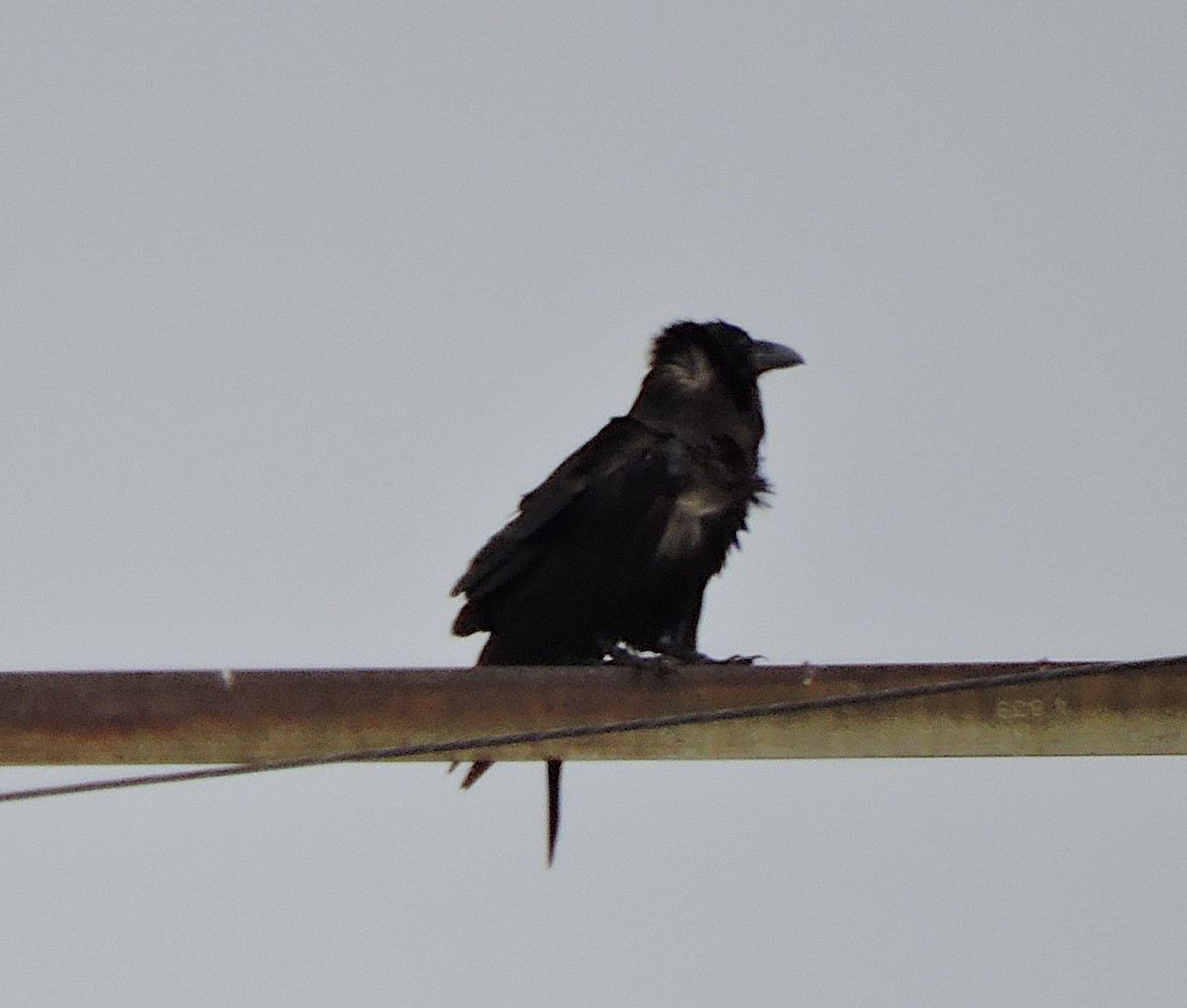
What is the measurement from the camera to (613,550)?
5723 millimetres

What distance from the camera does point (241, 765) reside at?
9.98 feet

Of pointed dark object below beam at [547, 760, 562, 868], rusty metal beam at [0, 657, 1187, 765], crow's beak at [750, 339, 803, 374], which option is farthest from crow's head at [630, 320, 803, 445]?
rusty metal beam at [0, 657, 1187, 765]

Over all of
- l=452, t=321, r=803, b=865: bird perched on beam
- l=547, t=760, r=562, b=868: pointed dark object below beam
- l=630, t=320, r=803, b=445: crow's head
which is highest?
l=630, t=320, r=803, b=445: crow's head

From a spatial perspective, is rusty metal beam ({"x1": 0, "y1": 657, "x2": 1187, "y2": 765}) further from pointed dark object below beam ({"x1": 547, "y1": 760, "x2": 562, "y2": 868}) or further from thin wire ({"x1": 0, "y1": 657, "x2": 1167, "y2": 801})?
pointed dark object below beam ({"x1": 547, "y1": 760, "x2": 562, "y2": 868})

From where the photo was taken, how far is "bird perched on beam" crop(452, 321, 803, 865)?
18.7 feet

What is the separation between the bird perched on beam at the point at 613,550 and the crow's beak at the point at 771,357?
0.75m

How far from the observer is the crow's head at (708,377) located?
629 cm

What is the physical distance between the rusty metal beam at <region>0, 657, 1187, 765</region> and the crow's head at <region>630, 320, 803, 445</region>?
2.63 m

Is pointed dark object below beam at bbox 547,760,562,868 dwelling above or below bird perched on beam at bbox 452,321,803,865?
below

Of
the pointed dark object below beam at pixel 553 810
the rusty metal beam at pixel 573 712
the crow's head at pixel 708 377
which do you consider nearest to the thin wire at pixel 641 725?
the rusty metal beam at pixel 573 712

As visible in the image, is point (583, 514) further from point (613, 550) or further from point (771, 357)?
point (771, 357)

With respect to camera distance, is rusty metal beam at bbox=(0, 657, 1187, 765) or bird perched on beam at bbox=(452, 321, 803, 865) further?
bird perched on beam at bbox=(452, 321, 803, 865)

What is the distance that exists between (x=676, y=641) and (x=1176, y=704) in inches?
104

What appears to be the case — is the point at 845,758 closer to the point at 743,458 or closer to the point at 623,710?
the point at 623,710
